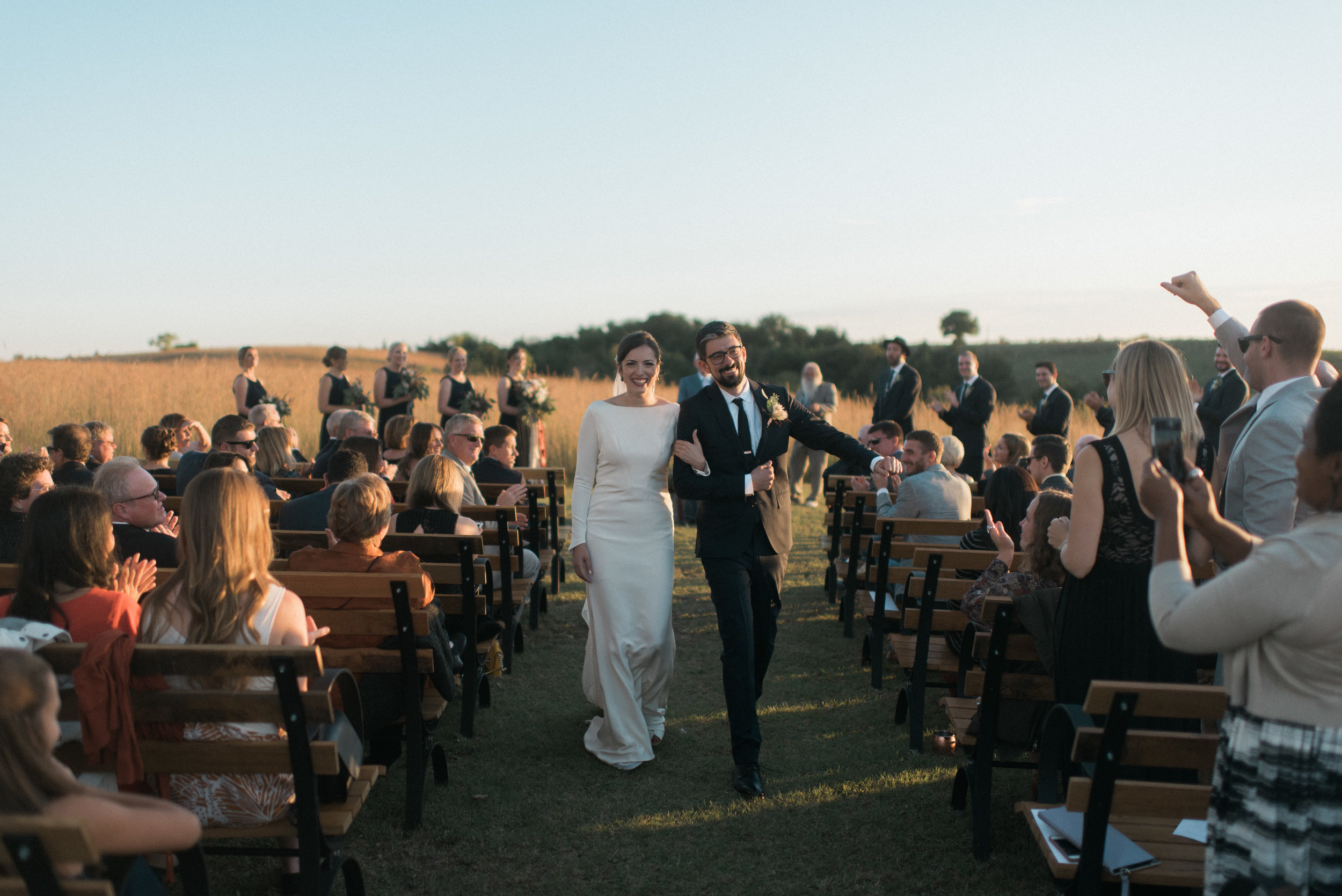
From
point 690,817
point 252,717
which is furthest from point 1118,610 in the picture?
point 252,717

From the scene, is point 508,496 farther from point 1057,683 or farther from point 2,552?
point 1057,683

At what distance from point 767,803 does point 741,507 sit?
4.59 ft

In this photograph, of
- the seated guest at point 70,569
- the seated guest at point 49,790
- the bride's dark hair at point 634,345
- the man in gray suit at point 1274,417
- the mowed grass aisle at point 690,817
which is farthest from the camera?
the bride's dark hair at point 634,345

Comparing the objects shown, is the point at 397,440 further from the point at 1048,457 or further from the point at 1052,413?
the point at 1052,413

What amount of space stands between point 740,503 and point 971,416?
30.9 feet

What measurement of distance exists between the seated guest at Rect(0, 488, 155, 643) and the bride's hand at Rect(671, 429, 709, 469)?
2.44 meters

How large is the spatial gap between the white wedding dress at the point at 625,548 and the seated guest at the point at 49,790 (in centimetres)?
296

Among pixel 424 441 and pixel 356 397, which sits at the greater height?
pixel 356 397

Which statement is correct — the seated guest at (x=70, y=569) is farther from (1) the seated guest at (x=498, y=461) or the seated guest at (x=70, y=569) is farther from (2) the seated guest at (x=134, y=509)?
(1) the seated guest at (x=498, y=461)

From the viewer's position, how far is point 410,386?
12680 mm

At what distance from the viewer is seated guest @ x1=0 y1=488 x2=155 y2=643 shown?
3.08 m

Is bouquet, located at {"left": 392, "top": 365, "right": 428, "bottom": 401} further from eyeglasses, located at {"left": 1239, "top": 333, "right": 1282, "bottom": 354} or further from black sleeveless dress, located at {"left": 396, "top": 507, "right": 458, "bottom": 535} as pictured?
eyeglasses, located at {"left": 1239, "top": 333, "right": 1282, "bottom": 354}

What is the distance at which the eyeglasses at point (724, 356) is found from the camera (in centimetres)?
464

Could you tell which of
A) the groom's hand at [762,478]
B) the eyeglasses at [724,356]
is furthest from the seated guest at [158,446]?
the groom's hand at [762,478]
